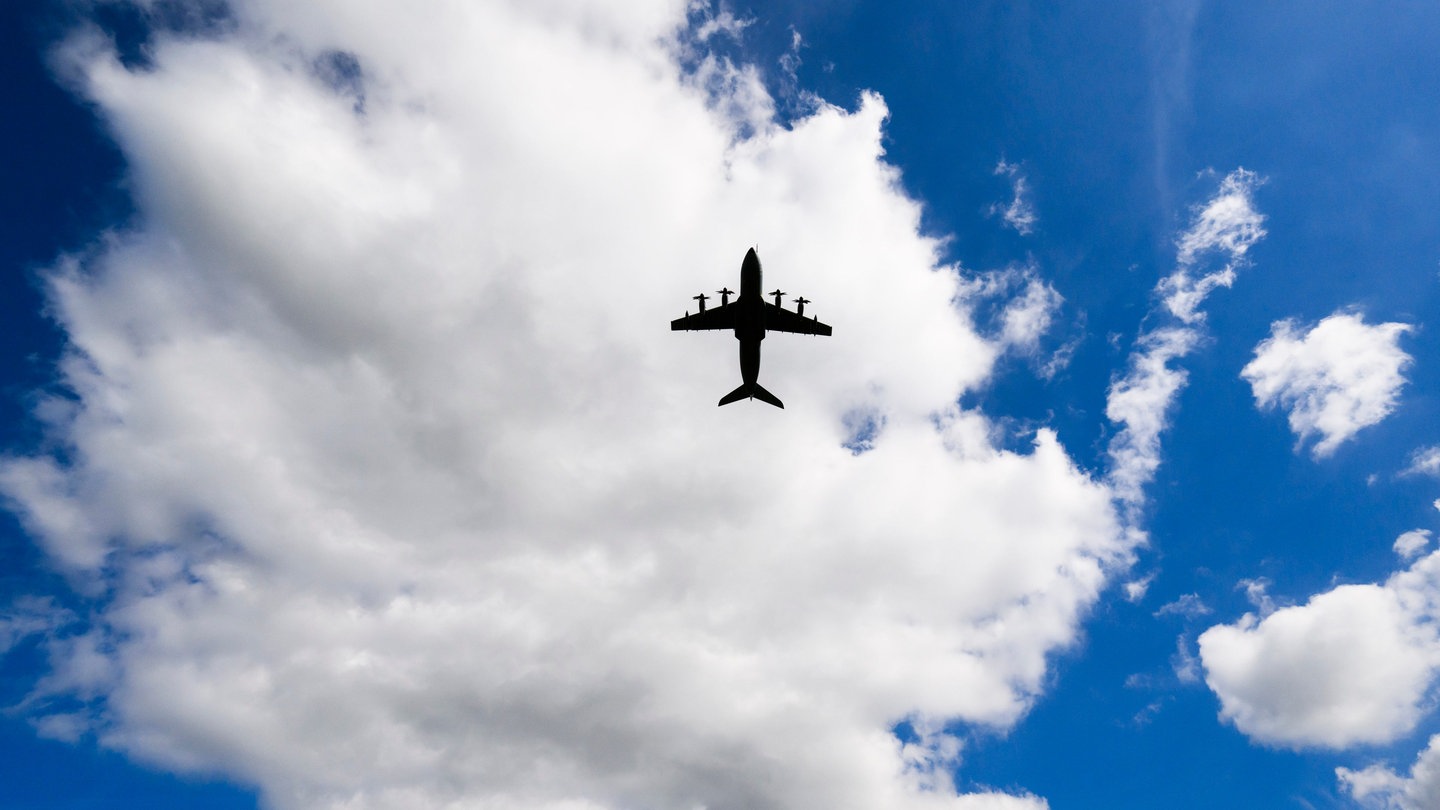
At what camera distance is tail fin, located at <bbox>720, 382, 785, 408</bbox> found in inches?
3989

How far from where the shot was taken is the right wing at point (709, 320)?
93.6m

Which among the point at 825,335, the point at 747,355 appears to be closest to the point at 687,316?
the point at 747,355

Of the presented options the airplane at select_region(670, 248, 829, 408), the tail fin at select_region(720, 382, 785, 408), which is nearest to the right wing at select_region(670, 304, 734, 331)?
the airplane at select_region(670, 248, 829, 408)

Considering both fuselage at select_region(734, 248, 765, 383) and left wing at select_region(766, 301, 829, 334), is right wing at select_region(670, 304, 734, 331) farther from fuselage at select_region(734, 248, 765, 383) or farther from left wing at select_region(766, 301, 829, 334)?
left wing at select_region(766, 301, 829, 334)

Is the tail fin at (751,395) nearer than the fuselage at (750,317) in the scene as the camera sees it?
No

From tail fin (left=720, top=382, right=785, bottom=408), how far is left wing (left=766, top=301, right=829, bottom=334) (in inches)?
384

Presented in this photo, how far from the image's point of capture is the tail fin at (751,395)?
10131 cm

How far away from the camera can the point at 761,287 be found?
292 feet

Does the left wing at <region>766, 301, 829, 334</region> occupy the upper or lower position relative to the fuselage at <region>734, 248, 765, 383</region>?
upper

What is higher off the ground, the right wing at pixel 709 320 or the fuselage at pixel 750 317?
the right wing at pixel 709 320

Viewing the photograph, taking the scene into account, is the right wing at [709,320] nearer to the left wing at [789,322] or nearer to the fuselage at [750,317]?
the fuselage at [750,317]

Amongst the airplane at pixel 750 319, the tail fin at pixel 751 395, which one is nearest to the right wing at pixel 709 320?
the airplane at pixel 750 319

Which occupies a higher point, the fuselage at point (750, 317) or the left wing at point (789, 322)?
the left wing at point (789, 322)

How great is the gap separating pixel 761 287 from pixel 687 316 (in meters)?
11.8
